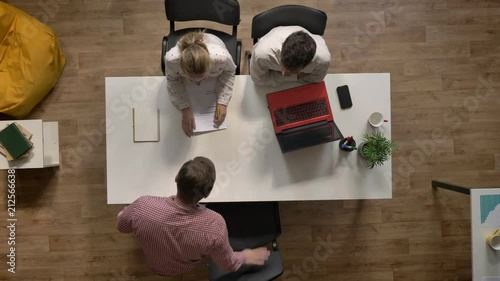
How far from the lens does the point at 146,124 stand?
2.12m

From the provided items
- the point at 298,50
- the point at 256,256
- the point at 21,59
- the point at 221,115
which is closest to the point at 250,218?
the point at 256,256

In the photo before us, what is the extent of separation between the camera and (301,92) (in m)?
2.11

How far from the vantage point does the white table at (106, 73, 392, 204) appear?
2125 mm

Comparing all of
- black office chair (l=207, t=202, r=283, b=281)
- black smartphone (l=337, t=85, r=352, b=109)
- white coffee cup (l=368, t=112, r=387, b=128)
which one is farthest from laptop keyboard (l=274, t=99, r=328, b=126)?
black office chair (l=207, t=202, r=283, b=281)

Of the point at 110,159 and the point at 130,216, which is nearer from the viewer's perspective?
the point at 130,216

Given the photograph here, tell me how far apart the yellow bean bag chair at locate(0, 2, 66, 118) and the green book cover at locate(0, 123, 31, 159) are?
0.39 meters

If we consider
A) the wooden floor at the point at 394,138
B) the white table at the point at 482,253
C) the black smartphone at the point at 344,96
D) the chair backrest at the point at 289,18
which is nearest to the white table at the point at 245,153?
the black smartphone at the point at 344,96

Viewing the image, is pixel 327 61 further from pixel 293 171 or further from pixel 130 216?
pixel 130 216

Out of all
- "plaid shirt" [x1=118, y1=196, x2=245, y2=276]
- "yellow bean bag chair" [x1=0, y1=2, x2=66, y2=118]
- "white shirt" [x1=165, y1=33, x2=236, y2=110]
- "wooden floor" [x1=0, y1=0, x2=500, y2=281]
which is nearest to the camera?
"plaid shirt" [x1=118, y1=196, x2=245, y2=276]

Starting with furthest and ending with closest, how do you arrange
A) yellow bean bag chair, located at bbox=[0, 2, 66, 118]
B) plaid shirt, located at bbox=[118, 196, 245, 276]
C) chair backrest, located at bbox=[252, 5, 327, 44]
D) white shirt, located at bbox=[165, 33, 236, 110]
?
yellow bean bag chair, located at bbox=[0, 2, 66, 118]
chair backrest, located at bbox=[252, 5, 327, 44]
white shirt, located at bbox=[165, 33, 236, 110]
plaid shirt, located at bbox=[118, 196, 245, 276]

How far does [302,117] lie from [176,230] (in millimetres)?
877

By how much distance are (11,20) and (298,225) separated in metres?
2.47

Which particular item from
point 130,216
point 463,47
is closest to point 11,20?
point 130,216

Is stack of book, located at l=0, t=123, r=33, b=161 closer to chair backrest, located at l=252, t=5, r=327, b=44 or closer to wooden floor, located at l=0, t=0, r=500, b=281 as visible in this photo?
wooden floor, located at l=0, t=0, r=500, b=281
